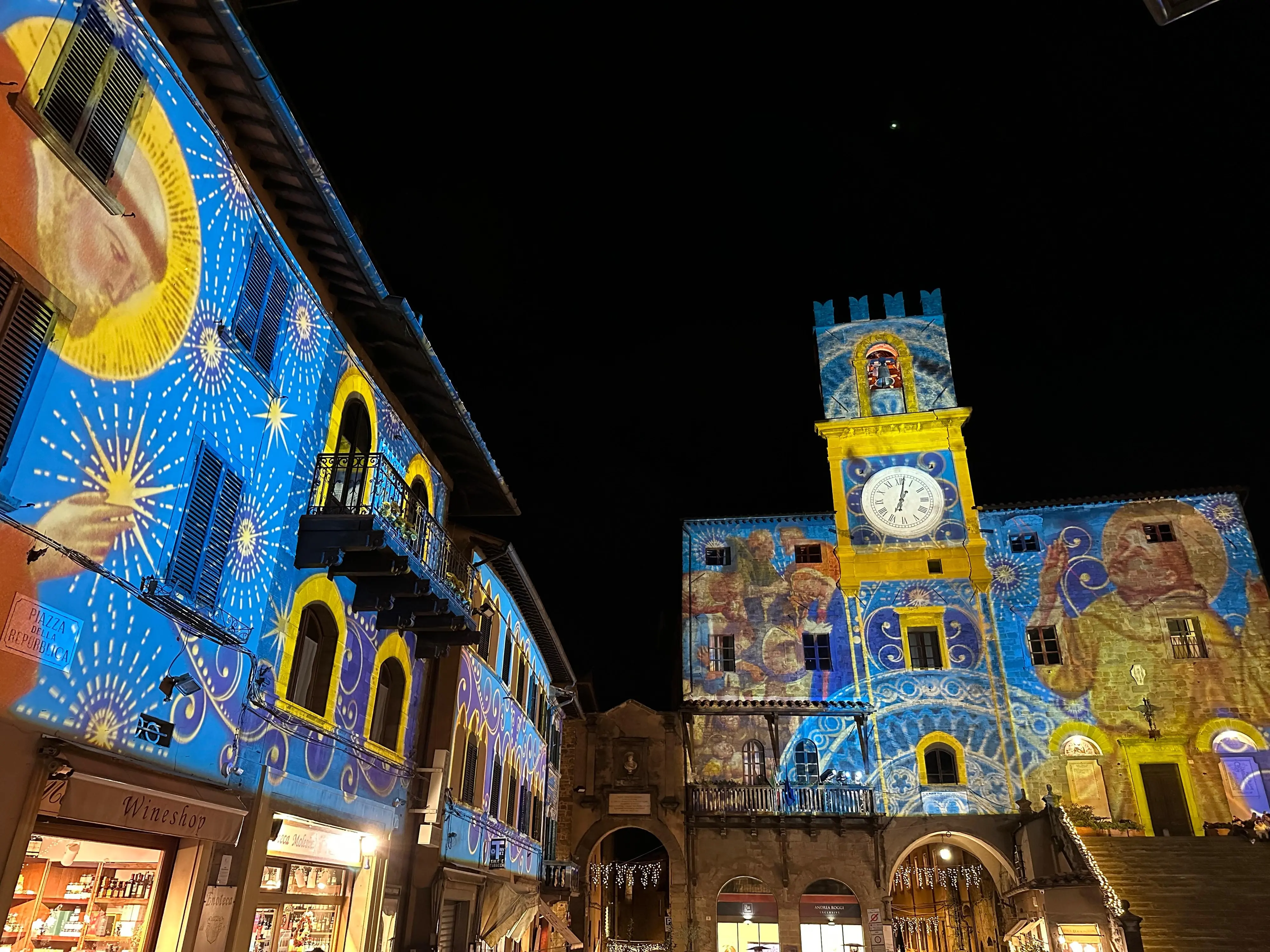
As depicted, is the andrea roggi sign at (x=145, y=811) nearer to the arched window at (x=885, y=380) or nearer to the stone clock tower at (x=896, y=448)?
the stone clock tower at (x=896, y=448)

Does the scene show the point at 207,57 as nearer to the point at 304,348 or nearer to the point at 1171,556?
the point at 304,348

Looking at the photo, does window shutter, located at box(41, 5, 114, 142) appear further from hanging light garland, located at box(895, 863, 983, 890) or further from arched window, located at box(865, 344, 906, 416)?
hanging light garland, located at box(895, 863, 983, 890)

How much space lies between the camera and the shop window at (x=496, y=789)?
19375 mm

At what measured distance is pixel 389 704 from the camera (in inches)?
563

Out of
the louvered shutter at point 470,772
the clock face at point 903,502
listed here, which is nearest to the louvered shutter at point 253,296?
the louvered shutter at point 470,772

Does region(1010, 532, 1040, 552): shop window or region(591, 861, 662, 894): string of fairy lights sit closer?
region(1010, 532, 1040, 552): shop window

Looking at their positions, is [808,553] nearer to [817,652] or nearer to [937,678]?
[817,652]

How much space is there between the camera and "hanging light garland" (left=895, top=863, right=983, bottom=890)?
98.0ft

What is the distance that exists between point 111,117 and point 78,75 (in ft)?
1.47

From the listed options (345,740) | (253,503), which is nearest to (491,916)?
(345,740)

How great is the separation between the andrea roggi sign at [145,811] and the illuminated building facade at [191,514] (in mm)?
28

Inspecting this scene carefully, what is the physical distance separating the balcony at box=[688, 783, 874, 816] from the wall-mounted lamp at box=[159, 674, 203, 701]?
21952 millimetres

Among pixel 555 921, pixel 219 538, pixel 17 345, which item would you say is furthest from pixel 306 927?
pixel 555 921

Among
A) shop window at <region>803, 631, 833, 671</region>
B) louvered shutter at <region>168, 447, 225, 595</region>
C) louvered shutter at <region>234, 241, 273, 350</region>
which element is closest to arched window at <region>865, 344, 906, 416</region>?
shop window at <region>803, 631, 833, 671</region>
